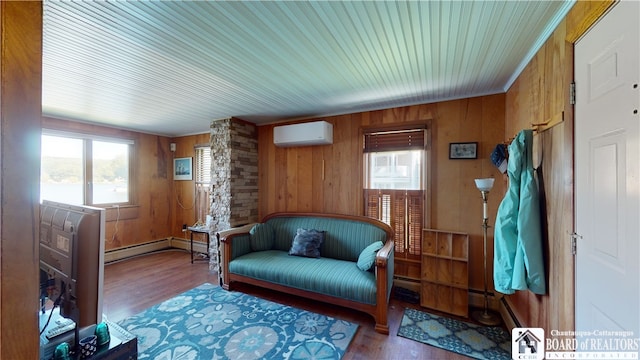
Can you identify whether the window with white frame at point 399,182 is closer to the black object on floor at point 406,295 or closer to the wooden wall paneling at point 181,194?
the black object on floor at point 406,295

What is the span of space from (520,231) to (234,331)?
2506 mm

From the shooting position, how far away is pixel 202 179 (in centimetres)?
473

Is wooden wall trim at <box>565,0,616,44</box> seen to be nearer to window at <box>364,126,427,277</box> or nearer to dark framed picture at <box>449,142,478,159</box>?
dark framed picture at <box>449,142,478,159</box>

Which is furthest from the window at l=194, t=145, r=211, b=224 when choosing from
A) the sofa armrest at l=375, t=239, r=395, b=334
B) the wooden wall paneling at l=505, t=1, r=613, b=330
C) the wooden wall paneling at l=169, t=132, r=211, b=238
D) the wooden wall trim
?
the wooden wall trim

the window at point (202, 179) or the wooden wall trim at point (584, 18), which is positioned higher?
the wooden wall trim at point (584, 18)

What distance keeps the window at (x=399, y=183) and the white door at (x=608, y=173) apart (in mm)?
1655

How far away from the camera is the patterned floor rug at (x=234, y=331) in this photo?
1.95 meters

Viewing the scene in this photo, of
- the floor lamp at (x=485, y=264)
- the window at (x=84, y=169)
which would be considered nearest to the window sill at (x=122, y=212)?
the window at (x=84, y=169)

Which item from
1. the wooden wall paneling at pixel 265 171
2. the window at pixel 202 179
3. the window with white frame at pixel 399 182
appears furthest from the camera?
the window at pixel 202 179

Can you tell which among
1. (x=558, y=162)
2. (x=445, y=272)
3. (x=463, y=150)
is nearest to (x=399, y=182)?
(x=463, y=150)

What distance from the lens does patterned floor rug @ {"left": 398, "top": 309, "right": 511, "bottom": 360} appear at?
1.98 metres

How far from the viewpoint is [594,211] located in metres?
1.20

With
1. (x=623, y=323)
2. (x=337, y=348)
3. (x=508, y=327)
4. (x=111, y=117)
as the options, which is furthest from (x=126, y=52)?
(x=508, y=327)

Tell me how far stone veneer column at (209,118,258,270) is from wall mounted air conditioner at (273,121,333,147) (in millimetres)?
552
